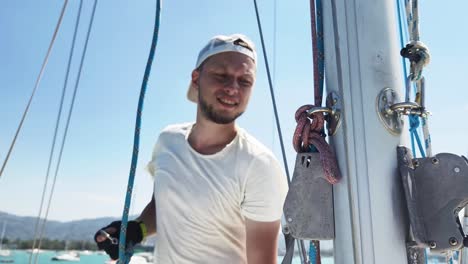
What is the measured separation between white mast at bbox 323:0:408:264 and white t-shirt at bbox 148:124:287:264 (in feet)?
1.64

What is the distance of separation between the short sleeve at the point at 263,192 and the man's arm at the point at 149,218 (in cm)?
46

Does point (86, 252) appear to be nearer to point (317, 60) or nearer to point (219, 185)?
point (219, 185)

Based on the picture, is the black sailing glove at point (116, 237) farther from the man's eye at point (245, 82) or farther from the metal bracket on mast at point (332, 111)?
the metal bracket on mast at point (332, 111)

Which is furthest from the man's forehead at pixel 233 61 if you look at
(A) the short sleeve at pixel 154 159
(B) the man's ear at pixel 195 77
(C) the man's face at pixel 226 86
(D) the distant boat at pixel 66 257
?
(D) the distant boat at pixel 66 257

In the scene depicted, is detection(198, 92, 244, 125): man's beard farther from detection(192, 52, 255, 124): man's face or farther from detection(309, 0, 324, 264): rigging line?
detection(309, 0, 324, 264): rigging line

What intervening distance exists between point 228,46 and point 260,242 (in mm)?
627

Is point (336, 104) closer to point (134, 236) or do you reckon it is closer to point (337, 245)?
point (337, 245)

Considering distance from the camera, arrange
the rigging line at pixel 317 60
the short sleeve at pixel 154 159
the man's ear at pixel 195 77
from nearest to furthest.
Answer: the rigging line at pixel 317 60 < the man's ear at pixel 195 77 < the short sleeve at pixel 154 159

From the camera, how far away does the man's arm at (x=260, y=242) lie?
0.99 m

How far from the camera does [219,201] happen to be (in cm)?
106

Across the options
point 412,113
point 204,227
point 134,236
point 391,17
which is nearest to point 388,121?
point 412,113

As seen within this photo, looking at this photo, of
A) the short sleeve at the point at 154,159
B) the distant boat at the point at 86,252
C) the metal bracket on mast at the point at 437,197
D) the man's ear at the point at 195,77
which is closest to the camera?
the metal bracket on mast at the point at 437,197

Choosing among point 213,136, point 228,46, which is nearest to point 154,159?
point 213,136

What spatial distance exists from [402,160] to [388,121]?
0.19ft
